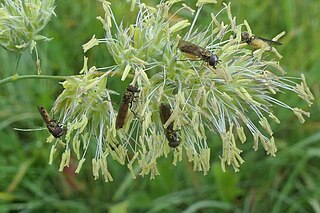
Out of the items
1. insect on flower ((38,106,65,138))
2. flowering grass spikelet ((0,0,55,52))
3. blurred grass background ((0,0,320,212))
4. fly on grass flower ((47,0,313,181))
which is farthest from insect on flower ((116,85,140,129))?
blurred grass background ((0,0,320,212))

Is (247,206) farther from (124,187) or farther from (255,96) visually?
(255,96)

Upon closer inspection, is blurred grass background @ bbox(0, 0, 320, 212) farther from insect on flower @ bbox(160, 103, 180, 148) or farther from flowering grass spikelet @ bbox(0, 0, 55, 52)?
insect on flower @ bbox(160, 103, 180, 148)

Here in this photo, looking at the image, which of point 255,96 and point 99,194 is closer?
point 255,96

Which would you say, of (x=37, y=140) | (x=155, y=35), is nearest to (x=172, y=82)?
(x=155, y=35)

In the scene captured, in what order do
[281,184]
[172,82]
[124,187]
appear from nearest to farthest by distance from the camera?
[172,82]
[124,187]
[281,184]

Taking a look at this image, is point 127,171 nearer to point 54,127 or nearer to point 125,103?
point 54,127

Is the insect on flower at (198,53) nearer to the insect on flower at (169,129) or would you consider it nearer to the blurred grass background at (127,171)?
the insect on flower at (169,129)

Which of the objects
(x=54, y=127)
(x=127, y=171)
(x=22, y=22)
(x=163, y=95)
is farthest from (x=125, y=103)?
(x=127, y=171)
